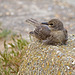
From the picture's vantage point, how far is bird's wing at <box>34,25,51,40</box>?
3.81 m

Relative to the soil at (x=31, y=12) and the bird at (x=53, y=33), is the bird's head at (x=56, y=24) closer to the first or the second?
the bird at (x=53, y=33)

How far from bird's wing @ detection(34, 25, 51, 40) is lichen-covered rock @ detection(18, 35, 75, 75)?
192 millimetres

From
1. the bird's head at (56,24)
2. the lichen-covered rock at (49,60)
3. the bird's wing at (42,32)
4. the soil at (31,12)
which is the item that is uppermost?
the bird's head at (56,24)

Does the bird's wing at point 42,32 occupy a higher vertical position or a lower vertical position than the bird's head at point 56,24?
lower

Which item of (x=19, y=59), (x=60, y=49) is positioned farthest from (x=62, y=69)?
(x=19, y=59)

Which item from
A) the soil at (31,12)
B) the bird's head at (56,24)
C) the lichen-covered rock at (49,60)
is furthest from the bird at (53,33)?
the soil at (31,12)

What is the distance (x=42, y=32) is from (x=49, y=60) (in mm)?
650

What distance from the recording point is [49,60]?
351 centimetres

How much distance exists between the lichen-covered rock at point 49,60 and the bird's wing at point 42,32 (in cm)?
19

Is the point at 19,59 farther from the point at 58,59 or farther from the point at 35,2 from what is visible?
the point at 35,2

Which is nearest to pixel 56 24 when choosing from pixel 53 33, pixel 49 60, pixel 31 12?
pixel 53 33

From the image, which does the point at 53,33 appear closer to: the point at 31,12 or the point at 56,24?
the point at 56,24

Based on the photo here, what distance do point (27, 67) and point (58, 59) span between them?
0.82 metres

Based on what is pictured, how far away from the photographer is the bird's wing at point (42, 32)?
150 inches
